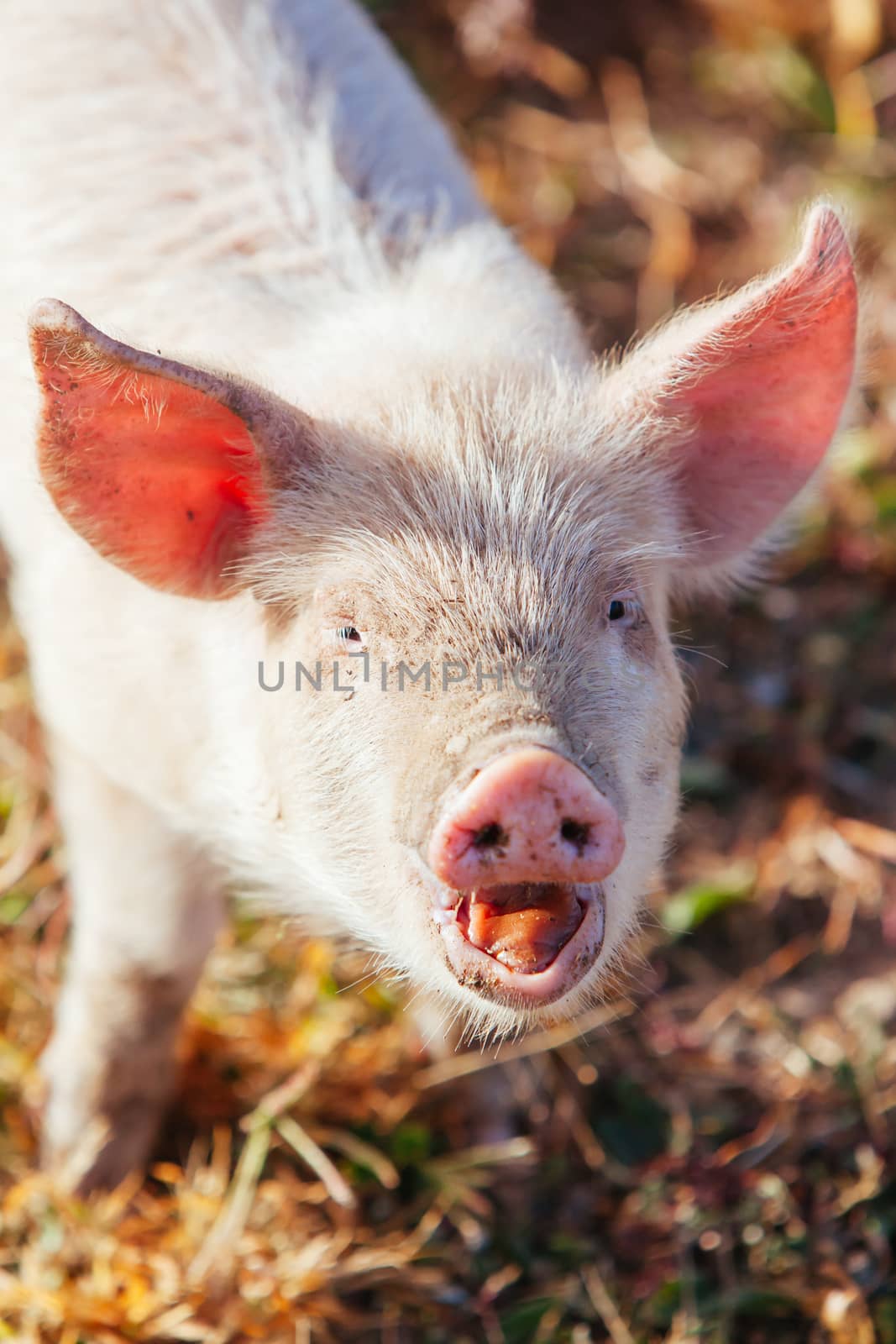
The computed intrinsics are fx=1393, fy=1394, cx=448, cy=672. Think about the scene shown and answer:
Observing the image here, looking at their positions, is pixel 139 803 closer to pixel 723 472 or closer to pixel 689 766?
pixel 723 472

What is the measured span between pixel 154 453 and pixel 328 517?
300mm

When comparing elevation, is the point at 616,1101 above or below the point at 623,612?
Result: below

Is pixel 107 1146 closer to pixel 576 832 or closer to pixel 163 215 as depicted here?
pixel 576 832

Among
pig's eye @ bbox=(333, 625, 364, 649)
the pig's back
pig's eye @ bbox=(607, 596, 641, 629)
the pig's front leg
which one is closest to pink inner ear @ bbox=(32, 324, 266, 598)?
the pig's back

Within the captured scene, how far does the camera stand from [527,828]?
1830mm

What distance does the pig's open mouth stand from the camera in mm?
1952

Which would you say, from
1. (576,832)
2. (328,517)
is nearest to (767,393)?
(328,517)

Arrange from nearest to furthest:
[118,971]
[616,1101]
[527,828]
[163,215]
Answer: [527,828] < [163,215] < [118,971] < [616,1101]

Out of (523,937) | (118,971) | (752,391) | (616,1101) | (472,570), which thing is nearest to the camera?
(523,937)

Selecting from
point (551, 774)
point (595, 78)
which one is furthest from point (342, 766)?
point (595, 78)

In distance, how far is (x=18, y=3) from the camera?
324 cm

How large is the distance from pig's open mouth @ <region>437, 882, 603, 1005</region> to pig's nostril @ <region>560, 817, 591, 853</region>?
0.11 meters

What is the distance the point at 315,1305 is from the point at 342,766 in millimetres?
1489

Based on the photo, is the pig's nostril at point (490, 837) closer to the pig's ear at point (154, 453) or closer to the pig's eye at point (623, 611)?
the pig's eye at point (623, 611)
